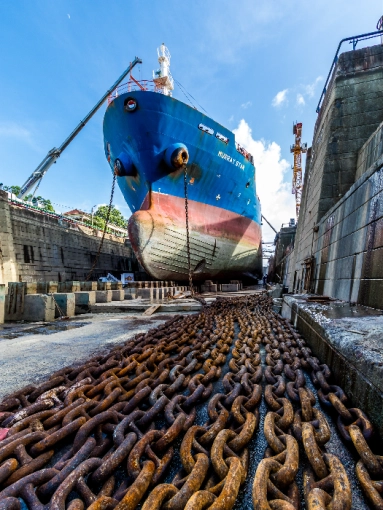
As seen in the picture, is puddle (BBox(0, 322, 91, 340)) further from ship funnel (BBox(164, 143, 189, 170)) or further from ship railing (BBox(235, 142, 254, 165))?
ship railing (BBox(235, 142, 254, 165))

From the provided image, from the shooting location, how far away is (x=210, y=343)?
9.96 ft

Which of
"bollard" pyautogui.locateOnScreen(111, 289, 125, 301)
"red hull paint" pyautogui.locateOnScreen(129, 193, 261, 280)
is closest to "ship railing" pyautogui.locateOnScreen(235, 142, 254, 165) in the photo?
"red hull paint" pyautogui.locateOnScreen(129, 193, 261, 280)

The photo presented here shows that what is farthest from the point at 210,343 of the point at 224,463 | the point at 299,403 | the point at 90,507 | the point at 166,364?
the point at 90,507

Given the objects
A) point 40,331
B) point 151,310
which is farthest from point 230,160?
point 40,331

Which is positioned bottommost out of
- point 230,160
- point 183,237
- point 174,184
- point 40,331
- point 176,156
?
point 40,331

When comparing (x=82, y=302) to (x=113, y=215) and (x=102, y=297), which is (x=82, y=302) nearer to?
(x=102, y=297)

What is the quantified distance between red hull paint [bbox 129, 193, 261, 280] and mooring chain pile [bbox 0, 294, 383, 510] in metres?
8.09

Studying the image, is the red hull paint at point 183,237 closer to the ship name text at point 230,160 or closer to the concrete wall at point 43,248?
the ship name text at point 230,160

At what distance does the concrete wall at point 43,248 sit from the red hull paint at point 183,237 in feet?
19.9

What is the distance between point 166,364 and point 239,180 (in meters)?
12.8

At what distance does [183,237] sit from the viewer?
11.1 metres

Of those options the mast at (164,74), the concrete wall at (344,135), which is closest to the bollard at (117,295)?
the concrete wall at (344,135)

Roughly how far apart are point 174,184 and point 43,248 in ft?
27.4

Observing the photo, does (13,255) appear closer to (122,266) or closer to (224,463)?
(122,266)
